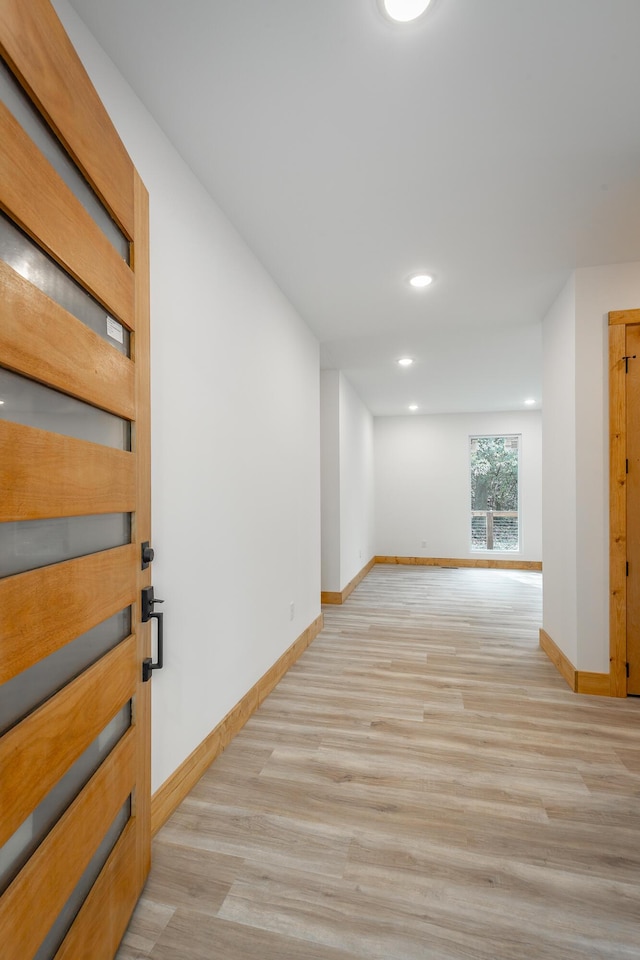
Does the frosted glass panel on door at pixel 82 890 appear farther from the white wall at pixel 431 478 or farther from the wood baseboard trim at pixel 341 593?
the white wall at pixel 431 478

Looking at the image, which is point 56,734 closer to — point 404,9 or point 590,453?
point 404,9

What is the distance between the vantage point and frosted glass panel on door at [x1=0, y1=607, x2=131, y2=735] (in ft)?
2.92

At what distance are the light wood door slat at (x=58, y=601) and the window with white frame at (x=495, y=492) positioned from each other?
7.67 meters

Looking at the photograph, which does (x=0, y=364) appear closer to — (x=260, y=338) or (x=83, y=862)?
(x=83, y=862)

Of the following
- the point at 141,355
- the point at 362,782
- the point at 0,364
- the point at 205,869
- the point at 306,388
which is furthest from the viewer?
the point at 306,388

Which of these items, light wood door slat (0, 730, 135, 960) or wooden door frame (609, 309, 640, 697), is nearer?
light wood door slat (0, 730, 135, 960)

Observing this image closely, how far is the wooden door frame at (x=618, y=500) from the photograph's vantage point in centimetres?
296

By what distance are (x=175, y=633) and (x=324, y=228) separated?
7.17 ft

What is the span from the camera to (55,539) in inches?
41.9

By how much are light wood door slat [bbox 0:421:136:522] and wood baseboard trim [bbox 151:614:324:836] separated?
1226mm

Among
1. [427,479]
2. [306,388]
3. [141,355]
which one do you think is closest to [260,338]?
[306,388]

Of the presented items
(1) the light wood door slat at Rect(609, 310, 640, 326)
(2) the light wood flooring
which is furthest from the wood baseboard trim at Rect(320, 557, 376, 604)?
(1) the light wood door slat at Rect(609, 310, 640, 326)

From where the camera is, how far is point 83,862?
43.4 inches

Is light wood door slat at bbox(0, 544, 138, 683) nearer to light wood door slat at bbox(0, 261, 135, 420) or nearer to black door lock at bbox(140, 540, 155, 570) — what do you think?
black door lock at bbox(140, 540, 155, 570)
